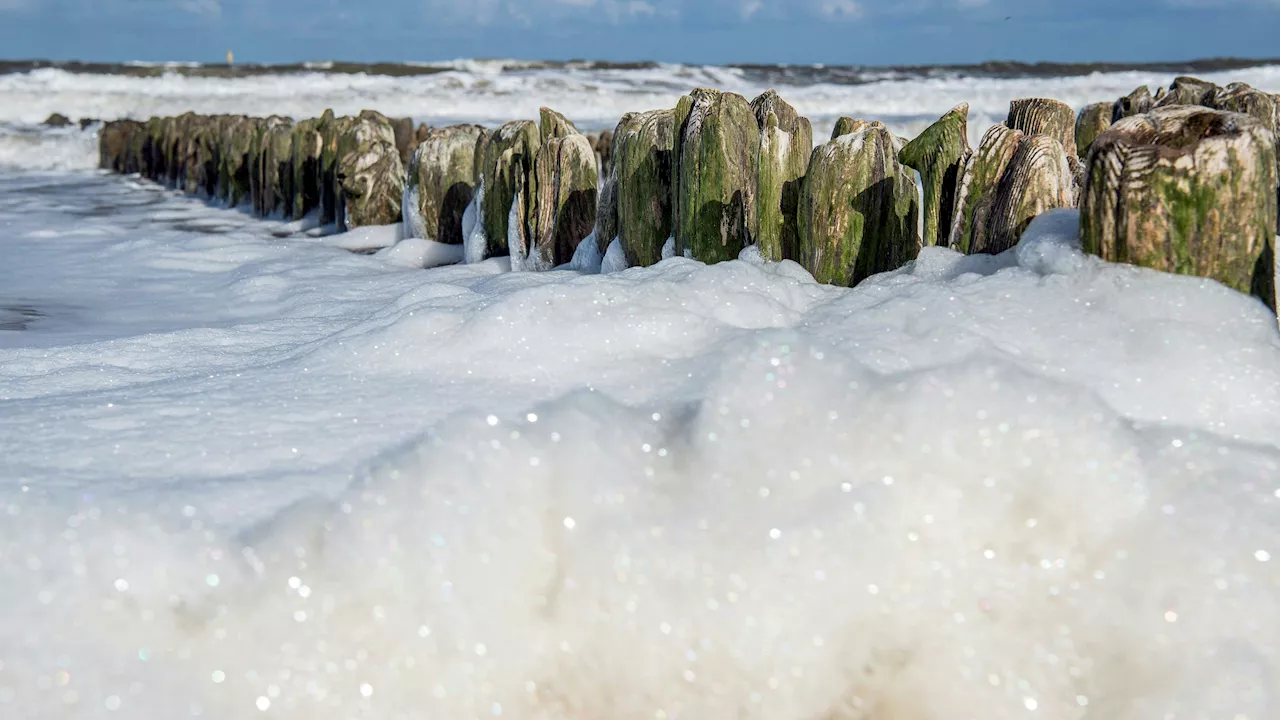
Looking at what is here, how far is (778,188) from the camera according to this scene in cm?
316

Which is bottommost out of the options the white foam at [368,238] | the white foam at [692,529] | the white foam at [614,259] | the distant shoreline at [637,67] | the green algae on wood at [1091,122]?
the white foam at [692,529]

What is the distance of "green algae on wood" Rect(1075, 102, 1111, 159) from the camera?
4.64m

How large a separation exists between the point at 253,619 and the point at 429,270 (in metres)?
3.01

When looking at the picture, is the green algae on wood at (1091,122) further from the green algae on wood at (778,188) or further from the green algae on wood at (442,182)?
the green algae on wood at (442,182)

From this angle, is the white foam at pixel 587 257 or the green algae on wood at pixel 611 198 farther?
the white foam at pixel 587 257

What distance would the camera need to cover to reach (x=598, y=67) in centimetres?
3706

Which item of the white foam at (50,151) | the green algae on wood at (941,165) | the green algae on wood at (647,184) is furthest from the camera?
the white foam at (50,151)

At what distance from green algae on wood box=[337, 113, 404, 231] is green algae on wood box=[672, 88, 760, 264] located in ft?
8.95

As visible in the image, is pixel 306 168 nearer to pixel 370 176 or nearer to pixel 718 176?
pixel 370 176

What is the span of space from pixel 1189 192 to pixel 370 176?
4.36 m

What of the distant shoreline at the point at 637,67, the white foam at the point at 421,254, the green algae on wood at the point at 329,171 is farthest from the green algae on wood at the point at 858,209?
the distant shoreline at the point at 637,67

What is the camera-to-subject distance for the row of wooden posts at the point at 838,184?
217 cm

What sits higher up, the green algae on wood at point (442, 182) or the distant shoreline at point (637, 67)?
the distant shoreline at point (637, 67)

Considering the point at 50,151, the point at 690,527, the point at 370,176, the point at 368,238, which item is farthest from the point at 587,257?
the point at 50,151
